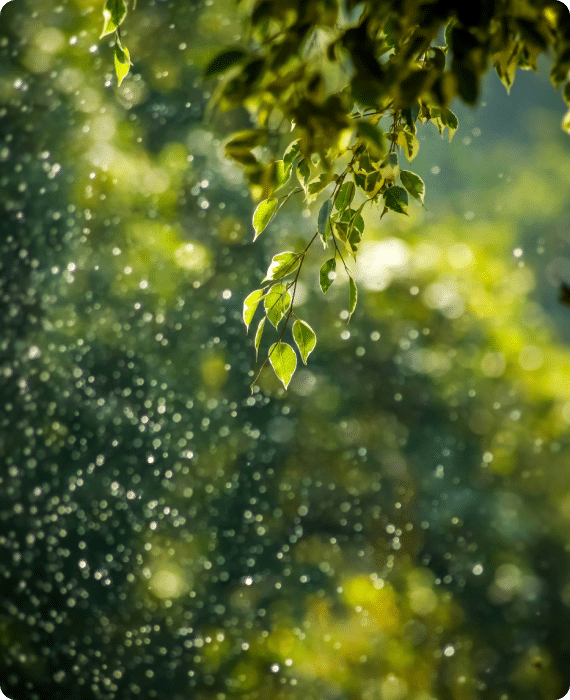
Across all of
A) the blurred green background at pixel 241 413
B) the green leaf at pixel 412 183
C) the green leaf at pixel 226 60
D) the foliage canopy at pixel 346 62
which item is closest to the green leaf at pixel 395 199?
the green leaf at pixel 412 183

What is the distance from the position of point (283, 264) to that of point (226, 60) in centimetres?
20

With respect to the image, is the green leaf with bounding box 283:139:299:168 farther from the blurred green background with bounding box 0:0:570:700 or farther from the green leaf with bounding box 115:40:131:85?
the blurred green background with bounding box 0:0:570:700

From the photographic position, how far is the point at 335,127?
34 centimetres

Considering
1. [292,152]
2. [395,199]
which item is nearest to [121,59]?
[292,152]

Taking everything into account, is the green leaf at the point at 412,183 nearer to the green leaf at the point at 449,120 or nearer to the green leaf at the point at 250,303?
the green leaf at the point at 449,120

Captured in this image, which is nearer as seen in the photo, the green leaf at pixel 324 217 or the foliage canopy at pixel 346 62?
the foliage canopy at pixel 346 62

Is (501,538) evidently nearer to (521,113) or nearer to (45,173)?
Result: (521,113)

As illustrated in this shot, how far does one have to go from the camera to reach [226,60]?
0.35m

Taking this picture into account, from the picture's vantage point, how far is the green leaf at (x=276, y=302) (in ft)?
1.71

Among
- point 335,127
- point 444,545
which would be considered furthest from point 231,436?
point 335,127

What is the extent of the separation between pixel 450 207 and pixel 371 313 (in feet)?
2.02

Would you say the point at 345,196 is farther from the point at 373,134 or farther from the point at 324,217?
the point at 373,134

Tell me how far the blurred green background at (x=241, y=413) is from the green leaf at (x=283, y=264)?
6.25ft

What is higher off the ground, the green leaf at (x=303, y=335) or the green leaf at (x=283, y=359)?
the green leaf at (x=303, y=335)
